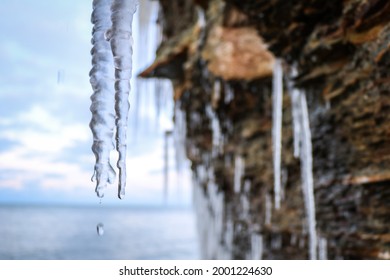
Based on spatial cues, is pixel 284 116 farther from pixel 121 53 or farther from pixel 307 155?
pixel 121 53

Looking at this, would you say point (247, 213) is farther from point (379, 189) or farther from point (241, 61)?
point (379, 189)

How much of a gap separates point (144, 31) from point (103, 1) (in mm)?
4105

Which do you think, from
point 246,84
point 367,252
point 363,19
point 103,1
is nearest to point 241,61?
point 246,84

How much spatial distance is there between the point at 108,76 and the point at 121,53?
9 centimetres

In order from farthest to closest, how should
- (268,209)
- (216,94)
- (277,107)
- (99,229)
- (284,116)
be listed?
(216,94) → (268,209) → (284,116) → (277,107) → (99,229)

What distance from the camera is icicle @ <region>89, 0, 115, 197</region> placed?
1268 millimetres

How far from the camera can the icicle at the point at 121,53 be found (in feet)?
4.11

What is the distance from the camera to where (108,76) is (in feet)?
4.18

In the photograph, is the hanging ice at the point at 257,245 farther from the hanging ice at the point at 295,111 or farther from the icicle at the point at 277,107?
the hanging ice at the point at 295,111

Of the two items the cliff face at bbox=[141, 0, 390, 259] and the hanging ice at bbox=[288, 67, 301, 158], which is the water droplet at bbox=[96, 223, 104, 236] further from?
the hanging ice at bbox=[288, 67, 301, 158]

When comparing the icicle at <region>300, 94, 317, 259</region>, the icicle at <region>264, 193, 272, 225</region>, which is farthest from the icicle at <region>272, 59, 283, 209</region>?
the icicle at <region>264, 193, 272, 225</region>

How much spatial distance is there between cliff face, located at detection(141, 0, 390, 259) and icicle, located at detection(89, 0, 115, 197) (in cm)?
141

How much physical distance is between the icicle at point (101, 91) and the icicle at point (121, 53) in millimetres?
26

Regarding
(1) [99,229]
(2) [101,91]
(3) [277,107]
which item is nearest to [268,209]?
(3) [277,107]
